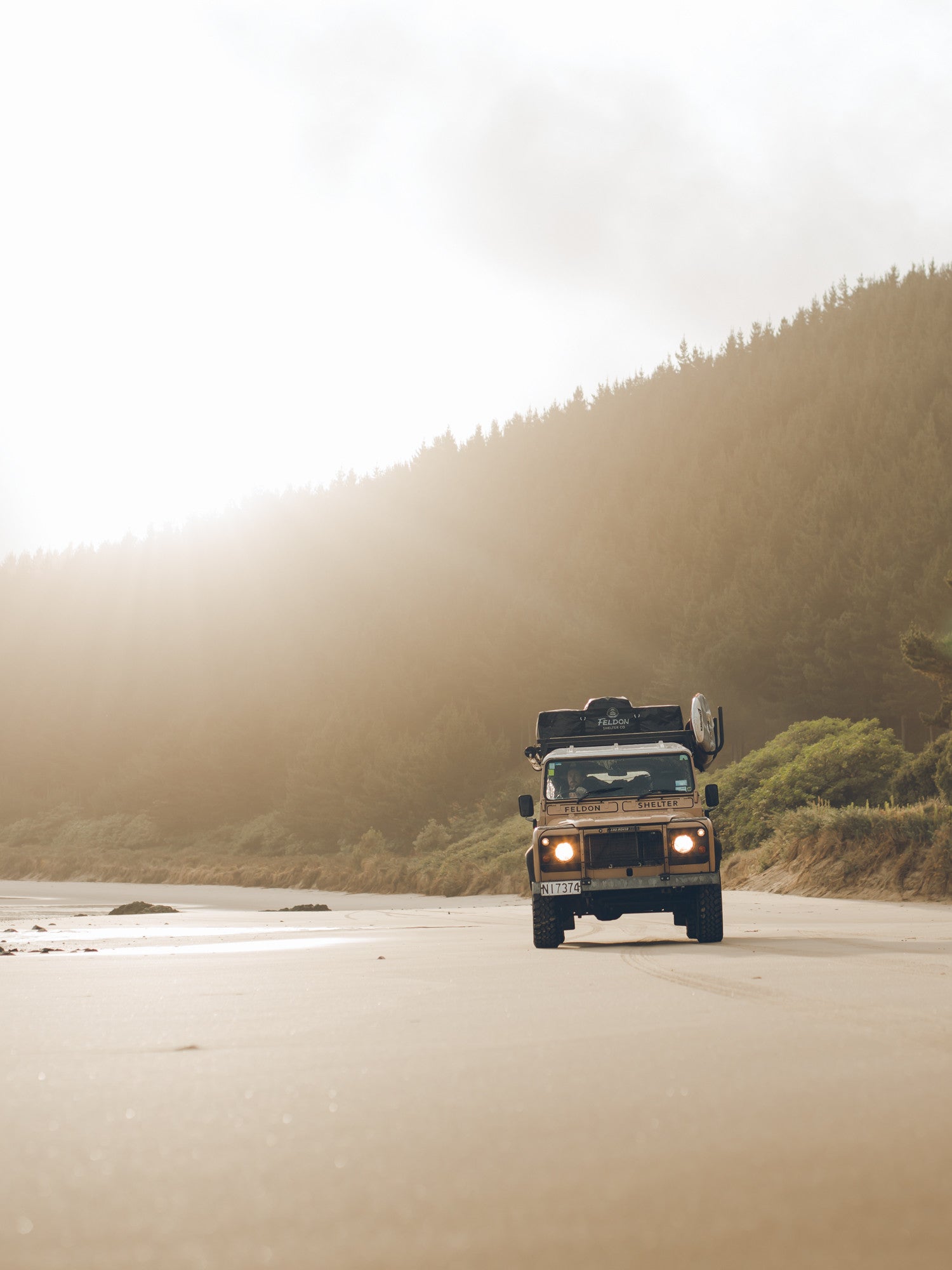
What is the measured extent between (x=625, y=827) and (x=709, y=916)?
118 cm

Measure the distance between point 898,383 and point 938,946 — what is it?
189ft

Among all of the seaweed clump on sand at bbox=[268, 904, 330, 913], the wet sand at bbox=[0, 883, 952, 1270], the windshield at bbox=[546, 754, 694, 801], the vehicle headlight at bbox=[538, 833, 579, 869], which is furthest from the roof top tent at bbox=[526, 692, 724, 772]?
the seaweed clump on sand at bbox=[268, 904, 330, 913]

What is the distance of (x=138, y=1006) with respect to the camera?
16.7 feet

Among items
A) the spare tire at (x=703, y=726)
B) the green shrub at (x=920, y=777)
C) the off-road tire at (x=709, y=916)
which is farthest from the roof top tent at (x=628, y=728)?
the green shrub at (x=920, y=777)

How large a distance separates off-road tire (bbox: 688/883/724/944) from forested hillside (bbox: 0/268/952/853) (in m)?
→ 35.9

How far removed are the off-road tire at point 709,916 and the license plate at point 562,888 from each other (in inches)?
47.9

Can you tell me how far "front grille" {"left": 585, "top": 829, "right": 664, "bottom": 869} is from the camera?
11.6 m

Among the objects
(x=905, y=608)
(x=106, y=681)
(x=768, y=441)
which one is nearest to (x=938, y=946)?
(x=905, y=608)

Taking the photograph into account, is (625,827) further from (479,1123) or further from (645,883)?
(479,1123)

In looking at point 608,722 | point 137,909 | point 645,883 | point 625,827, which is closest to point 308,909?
point 137,909

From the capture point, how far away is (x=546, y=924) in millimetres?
11039

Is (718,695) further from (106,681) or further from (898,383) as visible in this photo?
(106,681)

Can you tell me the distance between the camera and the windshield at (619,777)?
1277 centimetres

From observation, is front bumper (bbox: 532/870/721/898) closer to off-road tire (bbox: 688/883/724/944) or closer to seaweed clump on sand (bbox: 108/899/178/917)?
off-road tire (bbox: 688/883/724/944)
